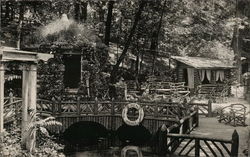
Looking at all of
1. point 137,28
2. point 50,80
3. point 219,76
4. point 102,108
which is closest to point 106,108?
point 102,108

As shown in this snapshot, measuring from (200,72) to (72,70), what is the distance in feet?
45.6

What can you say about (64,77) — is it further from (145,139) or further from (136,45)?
(136,45)

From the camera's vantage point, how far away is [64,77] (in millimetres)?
26031

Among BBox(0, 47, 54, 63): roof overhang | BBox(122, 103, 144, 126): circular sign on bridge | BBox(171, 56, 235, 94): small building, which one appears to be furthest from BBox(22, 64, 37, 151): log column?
BBox(171, 56, 235, 94): small building

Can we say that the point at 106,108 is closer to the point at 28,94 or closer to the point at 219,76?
the point at 28,94

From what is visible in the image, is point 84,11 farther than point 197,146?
Yes

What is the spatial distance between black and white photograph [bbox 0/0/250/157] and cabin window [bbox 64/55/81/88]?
0.07 metres

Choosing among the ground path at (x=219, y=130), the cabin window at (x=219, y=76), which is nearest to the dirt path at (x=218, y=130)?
the ground path at (x=219, y=130)

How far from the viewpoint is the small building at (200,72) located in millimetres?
33844

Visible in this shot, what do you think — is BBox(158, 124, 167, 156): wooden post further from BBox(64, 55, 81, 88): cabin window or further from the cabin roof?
the cabin roof

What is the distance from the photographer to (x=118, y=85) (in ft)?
87.7

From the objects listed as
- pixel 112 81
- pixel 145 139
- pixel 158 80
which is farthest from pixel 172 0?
pixel 145 139

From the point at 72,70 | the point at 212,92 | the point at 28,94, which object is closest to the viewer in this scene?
the point at 28,94

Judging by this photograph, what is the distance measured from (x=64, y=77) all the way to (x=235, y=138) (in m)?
16.2
